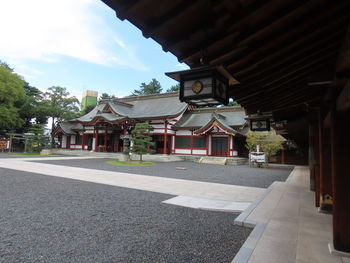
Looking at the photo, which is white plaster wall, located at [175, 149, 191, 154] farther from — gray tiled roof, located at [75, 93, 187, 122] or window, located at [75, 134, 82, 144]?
window, located at [75, 134, 82, 144]

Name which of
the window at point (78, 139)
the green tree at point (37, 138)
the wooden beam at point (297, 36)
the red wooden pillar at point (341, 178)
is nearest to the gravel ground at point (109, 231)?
the red wooden pillar at point (341, 178)

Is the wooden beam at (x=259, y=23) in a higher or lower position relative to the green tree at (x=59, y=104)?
lower

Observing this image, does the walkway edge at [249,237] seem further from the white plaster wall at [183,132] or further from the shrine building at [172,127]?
the white plaster wall at [183,132]

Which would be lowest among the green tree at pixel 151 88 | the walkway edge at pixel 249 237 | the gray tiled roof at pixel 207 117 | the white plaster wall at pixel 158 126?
the walkway edge at pixel 249 237

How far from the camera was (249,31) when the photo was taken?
184 centimetres

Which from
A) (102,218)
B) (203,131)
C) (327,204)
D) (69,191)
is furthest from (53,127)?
(327,204)

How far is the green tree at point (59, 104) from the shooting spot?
2848 cm

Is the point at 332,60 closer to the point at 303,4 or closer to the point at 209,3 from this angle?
the point at 303,4

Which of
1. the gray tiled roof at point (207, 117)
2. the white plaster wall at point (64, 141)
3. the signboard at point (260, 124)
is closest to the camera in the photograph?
the signboard at point (260, 124)

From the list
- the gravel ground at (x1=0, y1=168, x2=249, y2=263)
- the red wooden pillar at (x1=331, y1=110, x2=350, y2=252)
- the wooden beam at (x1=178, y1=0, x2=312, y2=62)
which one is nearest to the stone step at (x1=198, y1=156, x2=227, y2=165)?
the gravel ground at (x1=0, y1=168, x2=249, y2=263)

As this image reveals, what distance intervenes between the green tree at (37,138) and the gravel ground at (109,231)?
20.3 metres

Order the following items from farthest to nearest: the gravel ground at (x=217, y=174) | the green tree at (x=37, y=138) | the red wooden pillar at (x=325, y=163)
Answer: the green tree at (x=37, y=138) < the gravel ground at (x=217, y=174) < the red wooden pillar at (x=325, y=163)

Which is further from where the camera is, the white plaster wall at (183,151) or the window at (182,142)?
the window at (182,142)

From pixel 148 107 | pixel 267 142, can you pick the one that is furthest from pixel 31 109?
pixel 267 142
